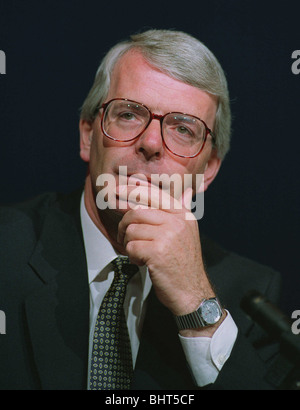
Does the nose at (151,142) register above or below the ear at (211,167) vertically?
above

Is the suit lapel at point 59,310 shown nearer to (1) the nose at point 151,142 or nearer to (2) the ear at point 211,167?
(1) the nose at point 151,142

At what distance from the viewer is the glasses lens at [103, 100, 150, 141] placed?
1.46 meters

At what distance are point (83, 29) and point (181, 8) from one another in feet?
1.34

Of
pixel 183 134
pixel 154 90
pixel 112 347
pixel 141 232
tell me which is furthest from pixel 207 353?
pixel 154 90

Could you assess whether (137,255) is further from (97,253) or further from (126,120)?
(126,120)

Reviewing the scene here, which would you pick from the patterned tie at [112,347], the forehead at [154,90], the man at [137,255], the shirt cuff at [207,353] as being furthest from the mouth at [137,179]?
the shirt cuff at [207,353]

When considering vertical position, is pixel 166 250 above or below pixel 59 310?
above

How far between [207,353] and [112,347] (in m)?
0.29

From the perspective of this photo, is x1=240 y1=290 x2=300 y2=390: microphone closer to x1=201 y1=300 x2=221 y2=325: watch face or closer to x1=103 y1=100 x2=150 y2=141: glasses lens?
x1=201 y1=300 x2=221 y2=325: watch face

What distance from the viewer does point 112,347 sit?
1.36 m

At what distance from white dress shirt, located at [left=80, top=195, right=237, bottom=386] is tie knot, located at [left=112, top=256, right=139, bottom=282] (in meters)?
0.02

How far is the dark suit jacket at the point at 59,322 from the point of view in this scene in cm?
130

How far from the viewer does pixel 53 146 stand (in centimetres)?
188
